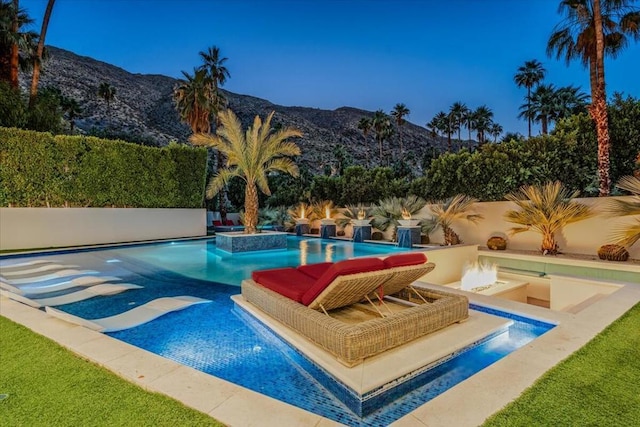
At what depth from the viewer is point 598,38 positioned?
11406mm

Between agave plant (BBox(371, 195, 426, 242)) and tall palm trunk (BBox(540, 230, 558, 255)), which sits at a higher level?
agave plant (BBox(371, 195, 426, 242))

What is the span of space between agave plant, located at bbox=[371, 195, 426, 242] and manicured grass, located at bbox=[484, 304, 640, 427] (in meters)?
11.0

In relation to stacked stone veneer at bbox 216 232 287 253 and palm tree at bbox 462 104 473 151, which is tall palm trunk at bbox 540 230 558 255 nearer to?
stacked stone veneer at bbox 216 232 287 253

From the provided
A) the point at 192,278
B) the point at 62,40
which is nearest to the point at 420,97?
the point at 62,40

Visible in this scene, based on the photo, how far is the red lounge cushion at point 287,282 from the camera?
3864 mm

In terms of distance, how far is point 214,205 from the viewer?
995 inches

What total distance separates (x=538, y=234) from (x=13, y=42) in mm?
21674

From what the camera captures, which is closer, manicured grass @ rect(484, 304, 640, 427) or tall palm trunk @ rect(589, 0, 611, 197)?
manicured grass @ rect(484, 304, 640, 427)

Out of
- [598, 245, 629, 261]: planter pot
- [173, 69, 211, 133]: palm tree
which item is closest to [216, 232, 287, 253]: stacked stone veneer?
[598, 245, 629, 261]: planter pot

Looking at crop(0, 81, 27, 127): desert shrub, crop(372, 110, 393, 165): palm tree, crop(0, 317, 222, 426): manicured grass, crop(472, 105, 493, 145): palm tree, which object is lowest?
crop(0, 317, 222, 426): manicured grass

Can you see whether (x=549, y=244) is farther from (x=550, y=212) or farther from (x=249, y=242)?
(x=249, y=242)

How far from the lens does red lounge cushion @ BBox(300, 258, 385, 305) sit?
313 centimetres

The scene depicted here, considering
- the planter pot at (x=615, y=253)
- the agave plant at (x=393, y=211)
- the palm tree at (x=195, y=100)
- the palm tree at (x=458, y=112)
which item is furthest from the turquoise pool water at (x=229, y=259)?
the palm tree at (x=458, y=112)

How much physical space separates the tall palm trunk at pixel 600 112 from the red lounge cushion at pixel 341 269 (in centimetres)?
1062
